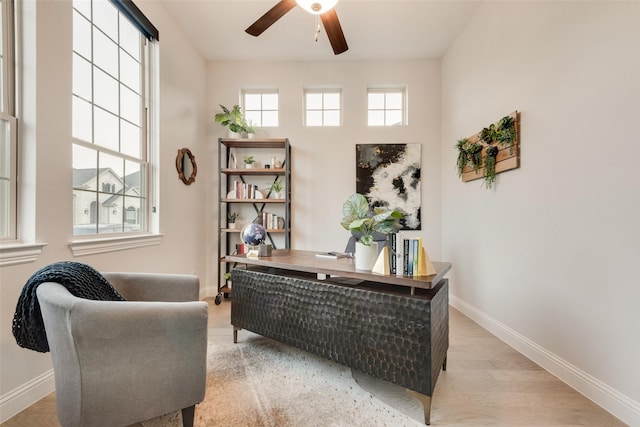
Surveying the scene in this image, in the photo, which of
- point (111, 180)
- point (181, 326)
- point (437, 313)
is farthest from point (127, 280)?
point (437, 313)

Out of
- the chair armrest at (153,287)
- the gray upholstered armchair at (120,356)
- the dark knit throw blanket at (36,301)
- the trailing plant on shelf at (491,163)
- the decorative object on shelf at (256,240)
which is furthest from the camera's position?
the trailing plant on shelf at (491,163)

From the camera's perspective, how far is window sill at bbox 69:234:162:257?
6.06ft

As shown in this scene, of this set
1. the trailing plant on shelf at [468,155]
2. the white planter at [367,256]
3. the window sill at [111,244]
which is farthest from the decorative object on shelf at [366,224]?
the window sill at [111,244]

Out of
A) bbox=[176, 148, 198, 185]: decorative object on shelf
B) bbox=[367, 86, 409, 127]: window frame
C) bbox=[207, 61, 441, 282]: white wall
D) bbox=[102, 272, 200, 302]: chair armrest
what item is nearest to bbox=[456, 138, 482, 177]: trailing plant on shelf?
bbox=[207, 61, 441, 282]: white wall

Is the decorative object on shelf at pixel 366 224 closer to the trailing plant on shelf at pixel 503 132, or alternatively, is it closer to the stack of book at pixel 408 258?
the stack of book at pixel 408 258

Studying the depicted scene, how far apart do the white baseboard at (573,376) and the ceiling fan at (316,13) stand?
2.77 meters

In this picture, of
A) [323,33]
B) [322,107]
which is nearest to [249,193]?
[322,107]

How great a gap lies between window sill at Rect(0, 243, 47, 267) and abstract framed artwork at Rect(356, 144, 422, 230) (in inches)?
121

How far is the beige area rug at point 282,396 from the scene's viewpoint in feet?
4.83

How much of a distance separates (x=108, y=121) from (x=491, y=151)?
3.28 metres

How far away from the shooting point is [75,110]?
1.95 m

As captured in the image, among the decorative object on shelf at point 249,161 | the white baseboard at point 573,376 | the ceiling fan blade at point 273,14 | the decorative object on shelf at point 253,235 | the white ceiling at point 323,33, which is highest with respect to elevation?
the white ceiling at point 323,33

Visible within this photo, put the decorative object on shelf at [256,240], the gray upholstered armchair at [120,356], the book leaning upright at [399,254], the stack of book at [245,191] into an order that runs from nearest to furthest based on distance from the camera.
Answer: the gray upholstered armchair at [120,356]
the book leaning upright at [399,254]
the decorative object on shelf at [256,240]
the stack of book at [245,191]

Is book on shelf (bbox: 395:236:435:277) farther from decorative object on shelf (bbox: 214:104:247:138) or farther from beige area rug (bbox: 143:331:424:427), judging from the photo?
decorative object on shelf (bbox: 214:104:247:138)
